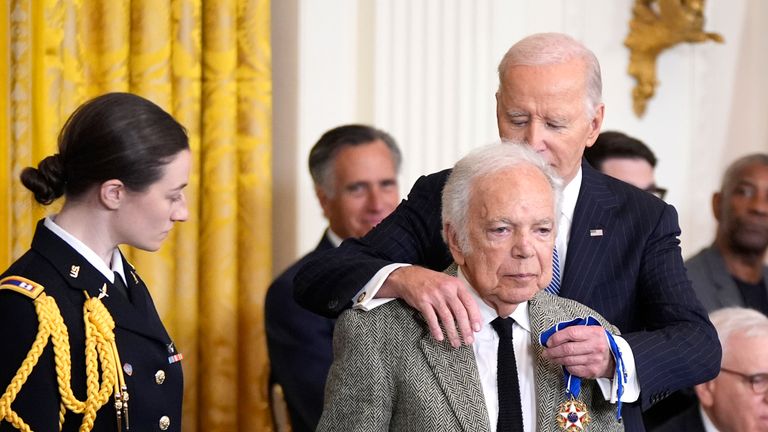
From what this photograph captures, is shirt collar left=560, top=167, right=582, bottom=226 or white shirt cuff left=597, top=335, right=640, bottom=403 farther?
shirt collar left=560, top=167, right=582, bottom=226

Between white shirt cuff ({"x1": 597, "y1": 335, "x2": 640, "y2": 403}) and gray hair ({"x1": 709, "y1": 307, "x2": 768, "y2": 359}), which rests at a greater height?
white shirt cuff ({"x1": 597, "y1": 335, "x2": 640, "y2": 403})

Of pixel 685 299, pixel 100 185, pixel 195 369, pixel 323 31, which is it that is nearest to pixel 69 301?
pixel 100 185

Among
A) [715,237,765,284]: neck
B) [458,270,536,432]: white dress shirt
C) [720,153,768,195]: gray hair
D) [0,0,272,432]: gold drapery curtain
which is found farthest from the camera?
[720,153,768,195]: gray hair

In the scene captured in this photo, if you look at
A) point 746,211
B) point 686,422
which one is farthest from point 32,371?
point 746,211

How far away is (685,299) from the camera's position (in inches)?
118

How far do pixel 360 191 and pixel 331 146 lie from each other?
7.5 inches

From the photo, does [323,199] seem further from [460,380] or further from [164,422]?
[460,380]

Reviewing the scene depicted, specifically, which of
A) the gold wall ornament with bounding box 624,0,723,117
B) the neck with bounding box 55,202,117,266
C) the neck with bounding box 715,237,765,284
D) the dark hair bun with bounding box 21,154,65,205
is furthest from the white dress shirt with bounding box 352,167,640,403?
the gold wall ornament with bounding box 624,0,723,117

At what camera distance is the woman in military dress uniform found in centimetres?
284

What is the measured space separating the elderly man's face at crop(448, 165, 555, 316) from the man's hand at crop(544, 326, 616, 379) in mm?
125

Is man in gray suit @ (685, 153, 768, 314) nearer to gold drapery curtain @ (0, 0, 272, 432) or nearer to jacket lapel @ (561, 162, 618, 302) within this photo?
gold drapery curtain @ (0, 0, 272, 432)

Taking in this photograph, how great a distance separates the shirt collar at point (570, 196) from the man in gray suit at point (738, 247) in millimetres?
1693

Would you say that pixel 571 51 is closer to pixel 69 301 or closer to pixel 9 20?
pixel 69 301

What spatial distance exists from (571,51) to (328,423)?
3.36 feet
